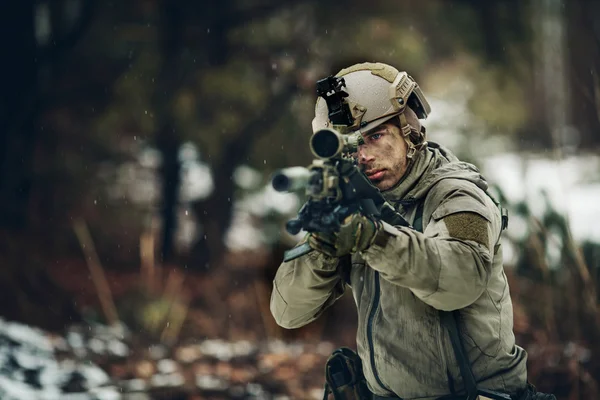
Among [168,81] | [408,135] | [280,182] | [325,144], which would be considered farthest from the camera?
[168,81]

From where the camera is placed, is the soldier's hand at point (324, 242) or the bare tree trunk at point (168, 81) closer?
the soldier's hand at point (324, 242)

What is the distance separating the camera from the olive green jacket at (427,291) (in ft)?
8.14

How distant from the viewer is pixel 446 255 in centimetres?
248

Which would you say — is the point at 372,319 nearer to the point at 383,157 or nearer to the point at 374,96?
the point at 383,157

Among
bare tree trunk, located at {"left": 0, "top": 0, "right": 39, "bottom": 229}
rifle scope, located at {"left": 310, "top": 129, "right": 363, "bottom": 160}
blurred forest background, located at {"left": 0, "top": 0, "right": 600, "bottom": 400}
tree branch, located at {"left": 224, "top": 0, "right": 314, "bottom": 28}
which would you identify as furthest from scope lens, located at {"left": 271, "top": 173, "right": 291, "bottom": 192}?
bare tree trunk, located at {"left": 0, "top": 0, "right": 39, "bottom": 229}

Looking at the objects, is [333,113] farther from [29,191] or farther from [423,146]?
[29,191]

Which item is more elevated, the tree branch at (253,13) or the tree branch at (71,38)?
the tree branch at (71,38)

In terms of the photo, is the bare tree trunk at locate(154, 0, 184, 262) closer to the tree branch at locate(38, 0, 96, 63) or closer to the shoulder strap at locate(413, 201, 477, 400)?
the tree branch at locate(38, 0, 96, 63)

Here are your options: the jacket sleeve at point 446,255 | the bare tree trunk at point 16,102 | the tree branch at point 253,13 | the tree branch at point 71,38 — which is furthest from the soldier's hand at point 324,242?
the tree branch at point 71,38

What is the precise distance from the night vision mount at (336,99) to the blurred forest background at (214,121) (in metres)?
6.47

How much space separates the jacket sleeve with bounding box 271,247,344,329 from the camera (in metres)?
2.87

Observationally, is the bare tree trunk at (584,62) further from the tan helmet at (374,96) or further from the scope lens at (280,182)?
the scope lens at (280,182)

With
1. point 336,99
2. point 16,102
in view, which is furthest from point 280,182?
point 16,102

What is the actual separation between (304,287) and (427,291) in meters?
0.55
